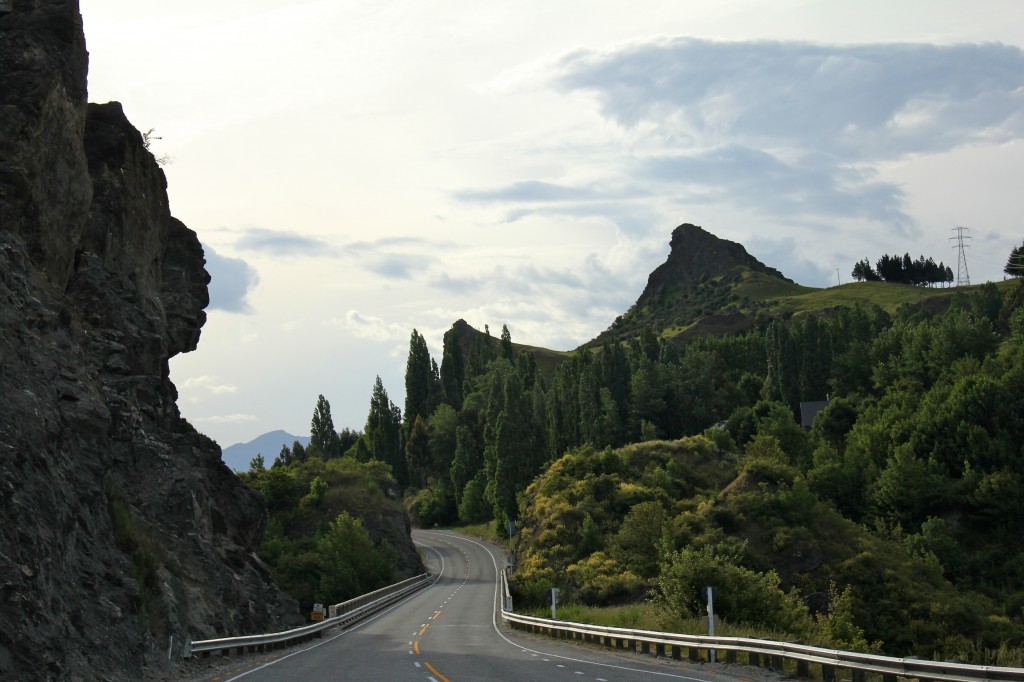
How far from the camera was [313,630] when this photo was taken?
137 feet

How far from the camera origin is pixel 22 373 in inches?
1030

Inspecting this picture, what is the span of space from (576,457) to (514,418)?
17542 mm

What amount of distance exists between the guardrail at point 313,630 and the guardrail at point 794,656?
10046mm

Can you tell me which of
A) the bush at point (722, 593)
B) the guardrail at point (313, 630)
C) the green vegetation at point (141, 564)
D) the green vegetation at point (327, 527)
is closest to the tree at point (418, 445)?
the green vegetation at point (327, 527)

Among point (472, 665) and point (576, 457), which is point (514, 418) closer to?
point (576, 457)

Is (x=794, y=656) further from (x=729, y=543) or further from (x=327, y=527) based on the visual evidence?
(x=327, y=527)

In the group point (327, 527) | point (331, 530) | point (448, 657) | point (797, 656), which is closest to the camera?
point (797, 656)

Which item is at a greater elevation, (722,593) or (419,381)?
(419,381)

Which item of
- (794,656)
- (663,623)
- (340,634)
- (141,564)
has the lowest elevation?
(340,634)

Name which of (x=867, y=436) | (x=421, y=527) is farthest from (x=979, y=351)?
(x=421, y=527)

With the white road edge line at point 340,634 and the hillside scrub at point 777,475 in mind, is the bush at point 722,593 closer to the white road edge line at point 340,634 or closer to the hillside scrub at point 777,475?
the hillside scrub at point 777,475

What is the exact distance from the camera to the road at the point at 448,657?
21.9 m

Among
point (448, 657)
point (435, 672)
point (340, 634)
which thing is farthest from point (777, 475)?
point (435, 672)

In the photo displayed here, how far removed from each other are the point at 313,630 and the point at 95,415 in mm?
14811
